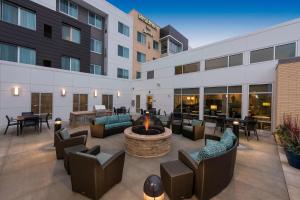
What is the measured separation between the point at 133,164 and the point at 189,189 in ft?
6.79

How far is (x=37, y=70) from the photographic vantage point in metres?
10.9

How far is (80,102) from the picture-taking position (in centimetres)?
1365

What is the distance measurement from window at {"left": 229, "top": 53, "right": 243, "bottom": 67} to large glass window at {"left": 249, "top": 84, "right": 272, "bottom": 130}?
191 cm

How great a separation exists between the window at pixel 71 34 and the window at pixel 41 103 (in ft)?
20.3

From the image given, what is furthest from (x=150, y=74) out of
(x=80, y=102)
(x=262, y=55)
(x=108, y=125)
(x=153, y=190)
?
(x=153, y=190)

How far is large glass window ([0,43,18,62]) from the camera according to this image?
10.5 meters

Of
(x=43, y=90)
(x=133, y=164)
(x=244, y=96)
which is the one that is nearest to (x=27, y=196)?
(x=133, y=164)

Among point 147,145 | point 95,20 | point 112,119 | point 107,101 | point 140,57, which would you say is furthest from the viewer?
point 140,57

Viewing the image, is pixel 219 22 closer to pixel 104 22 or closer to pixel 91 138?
pixel 104 22

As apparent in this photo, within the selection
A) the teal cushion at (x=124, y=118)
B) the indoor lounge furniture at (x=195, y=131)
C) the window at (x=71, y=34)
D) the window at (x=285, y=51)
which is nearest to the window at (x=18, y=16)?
the window at (x=71, y=34)

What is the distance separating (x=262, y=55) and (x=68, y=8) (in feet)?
57.6

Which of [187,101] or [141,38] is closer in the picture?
[187,101]

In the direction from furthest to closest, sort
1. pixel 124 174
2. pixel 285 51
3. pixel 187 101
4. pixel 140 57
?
pixel 140 57 < pixel 187 101 < pixel 285 51 < pixel 124 174

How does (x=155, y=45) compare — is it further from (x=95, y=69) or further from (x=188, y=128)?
(x=188, y=128)
